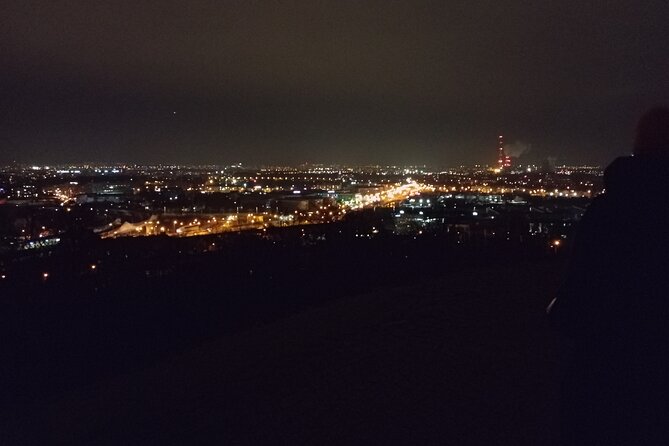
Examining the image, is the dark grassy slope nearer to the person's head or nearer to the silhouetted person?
the silhouetted person

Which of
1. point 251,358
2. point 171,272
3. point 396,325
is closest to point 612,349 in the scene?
point 251,358

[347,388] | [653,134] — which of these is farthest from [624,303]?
[347,388]

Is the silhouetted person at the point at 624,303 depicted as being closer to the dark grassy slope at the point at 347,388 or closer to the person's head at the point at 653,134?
the person's head at the point at 653,134

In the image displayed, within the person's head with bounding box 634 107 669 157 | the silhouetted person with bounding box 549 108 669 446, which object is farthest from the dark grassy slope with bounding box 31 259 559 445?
the person's head with bounding box 634 107 669 157

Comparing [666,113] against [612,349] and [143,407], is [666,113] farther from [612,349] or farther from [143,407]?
[143,407]

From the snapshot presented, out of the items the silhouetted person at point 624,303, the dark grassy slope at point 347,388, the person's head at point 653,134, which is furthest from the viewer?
the dark grassy slope at point 347,388

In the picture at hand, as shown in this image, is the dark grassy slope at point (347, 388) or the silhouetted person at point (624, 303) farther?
the dark grassy slope at point (347, 388)

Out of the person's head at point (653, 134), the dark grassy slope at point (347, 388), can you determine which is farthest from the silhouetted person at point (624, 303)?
the dark grassy slope at point (347, 388)
